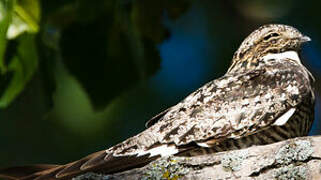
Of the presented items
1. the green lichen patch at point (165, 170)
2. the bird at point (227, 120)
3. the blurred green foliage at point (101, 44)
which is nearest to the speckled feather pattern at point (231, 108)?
the bird at point (227, 120)

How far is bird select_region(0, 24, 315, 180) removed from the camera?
4.10 m

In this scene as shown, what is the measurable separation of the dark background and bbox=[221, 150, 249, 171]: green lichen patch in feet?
4.06

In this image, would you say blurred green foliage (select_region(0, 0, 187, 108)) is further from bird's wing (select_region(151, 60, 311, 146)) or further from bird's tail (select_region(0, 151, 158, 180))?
bird's tail (select_region(0, 151, 158, 180))

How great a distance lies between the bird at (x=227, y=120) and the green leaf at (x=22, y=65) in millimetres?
626

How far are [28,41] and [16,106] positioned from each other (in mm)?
4244

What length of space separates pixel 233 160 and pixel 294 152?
0.26 m

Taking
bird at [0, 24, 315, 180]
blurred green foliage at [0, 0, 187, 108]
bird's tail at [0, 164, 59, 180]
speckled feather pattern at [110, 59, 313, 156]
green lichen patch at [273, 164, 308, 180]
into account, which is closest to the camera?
green lichen patch at [273, 164, 308, 180]

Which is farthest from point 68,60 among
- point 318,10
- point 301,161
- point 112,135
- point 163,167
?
point 318,10

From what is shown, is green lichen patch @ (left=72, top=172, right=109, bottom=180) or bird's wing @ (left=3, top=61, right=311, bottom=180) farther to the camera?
bird's wing @ (left=3, top=61, right=311, bottom=180)

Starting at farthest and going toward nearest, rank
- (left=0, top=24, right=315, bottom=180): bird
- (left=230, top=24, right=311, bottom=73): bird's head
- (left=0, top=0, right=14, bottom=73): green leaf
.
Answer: (left=230, top=24, right=311, bottom=73): bird's head < (left=0, top=24, right=315, bottom=180): bird < (left=0, top=0, right=14, bottom=73): green leaf

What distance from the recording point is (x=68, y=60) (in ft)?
15.4

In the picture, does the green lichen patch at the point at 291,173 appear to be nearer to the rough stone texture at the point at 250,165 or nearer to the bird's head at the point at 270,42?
the rough stone texture at the point at 250,165

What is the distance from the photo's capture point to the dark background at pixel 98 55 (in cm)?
443

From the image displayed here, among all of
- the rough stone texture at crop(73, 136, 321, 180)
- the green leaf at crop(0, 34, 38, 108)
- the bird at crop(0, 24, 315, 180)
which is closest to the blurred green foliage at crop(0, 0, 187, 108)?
the green leaf at crop(0, 34, 38, 108)
